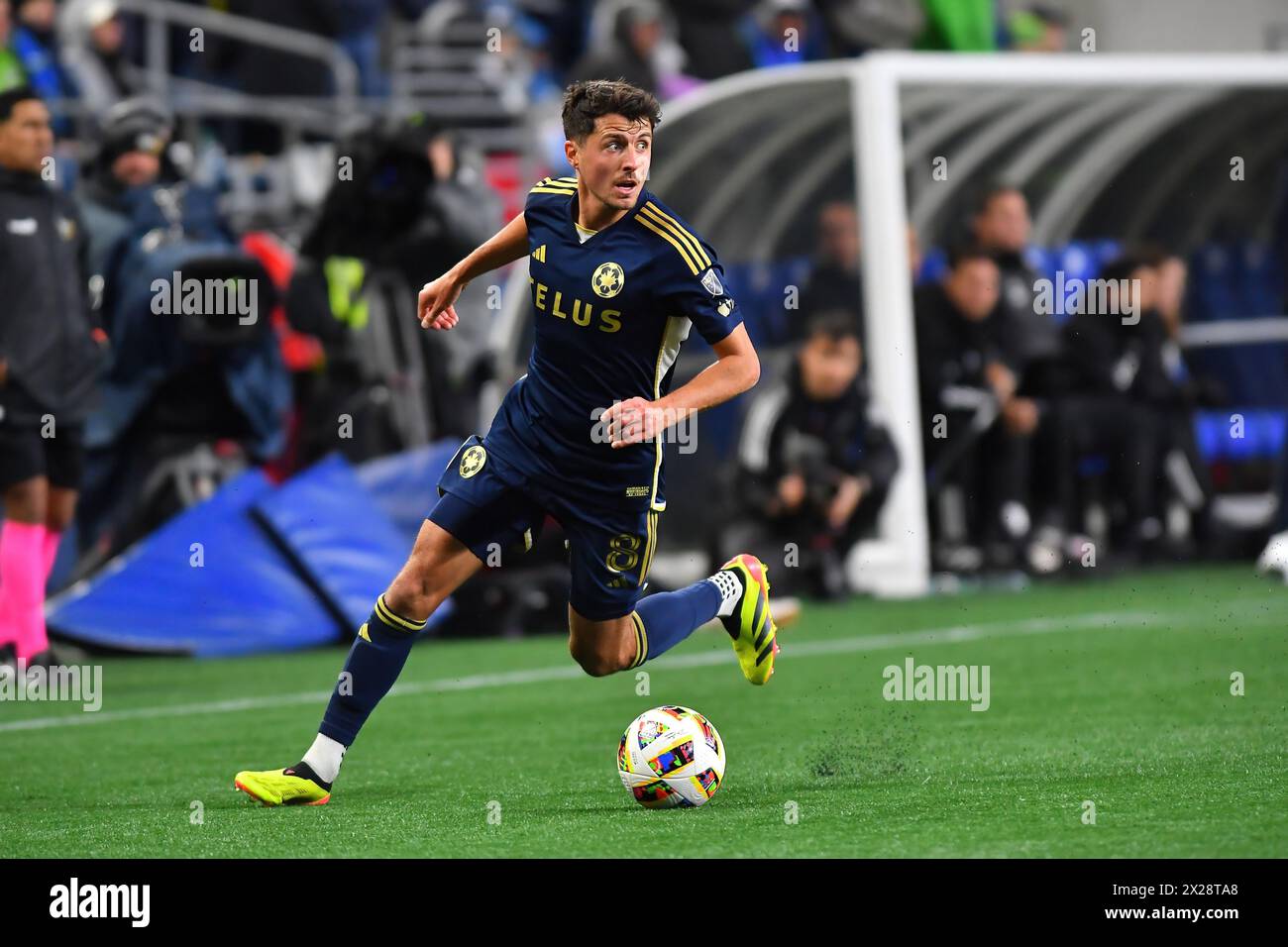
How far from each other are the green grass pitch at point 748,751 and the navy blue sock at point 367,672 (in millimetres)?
240

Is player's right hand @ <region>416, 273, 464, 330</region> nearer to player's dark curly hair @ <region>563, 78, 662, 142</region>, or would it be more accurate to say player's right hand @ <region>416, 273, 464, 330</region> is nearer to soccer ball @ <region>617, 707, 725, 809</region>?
player's dark curly hair @ <region>563, 78, 662, 142</region>

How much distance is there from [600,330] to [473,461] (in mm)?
564

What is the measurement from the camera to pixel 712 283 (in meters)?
6.43

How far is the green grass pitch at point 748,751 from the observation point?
5.77 meters

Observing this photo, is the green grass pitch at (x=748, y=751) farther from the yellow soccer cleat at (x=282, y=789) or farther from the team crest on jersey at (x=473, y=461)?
the team crest on jersey at (x=473, y=461)

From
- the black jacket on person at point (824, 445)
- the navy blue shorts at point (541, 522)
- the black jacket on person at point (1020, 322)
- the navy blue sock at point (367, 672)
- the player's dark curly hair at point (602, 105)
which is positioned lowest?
the navy blue sock at point (367, 672)

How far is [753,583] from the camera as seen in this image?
7508 millimetres

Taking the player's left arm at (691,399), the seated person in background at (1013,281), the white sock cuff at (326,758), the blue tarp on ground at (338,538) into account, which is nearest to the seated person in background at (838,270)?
the seated person in background at (1013,281)

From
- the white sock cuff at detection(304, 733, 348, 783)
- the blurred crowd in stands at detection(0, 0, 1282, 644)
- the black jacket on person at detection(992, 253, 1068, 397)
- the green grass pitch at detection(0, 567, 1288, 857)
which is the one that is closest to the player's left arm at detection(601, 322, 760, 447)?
the green grass pitch at detection(0, 567, 1288, 857)

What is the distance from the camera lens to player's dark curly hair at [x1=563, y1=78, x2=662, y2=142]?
630 cm

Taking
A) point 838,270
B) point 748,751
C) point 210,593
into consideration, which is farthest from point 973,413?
point 748,751

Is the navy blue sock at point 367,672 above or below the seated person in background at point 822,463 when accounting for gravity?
below

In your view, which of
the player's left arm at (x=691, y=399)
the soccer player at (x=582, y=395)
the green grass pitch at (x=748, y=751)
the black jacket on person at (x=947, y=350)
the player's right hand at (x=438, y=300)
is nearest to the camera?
the green grass pitch at (x=748, y=751)

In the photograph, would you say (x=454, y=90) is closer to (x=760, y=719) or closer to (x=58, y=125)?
(x=58, y=125)
